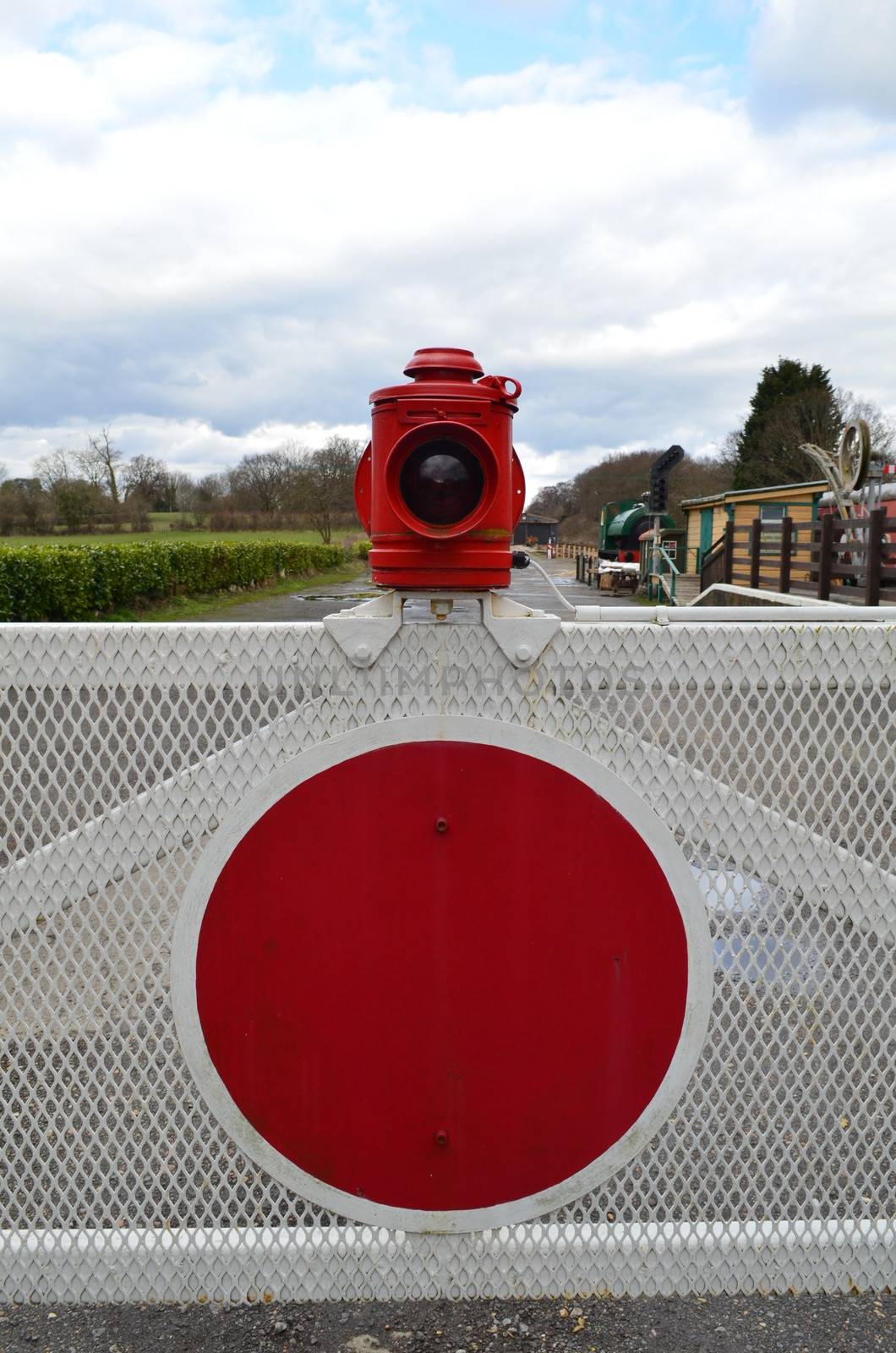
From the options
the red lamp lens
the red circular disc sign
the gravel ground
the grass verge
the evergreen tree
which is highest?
the evergreen tree

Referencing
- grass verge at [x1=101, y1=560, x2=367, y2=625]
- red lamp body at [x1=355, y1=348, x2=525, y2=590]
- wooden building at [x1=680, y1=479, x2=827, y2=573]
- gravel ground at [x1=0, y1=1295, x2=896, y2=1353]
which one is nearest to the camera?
red lamp body at [x1=355, y1=348, x2=525, y2=590]

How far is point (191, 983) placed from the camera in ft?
6.17

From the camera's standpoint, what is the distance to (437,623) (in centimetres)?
187

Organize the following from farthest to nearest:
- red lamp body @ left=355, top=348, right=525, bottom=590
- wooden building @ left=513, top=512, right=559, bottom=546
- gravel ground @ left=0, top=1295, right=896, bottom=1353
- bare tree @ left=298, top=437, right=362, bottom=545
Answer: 1. wooden building @ left=513, top=512, right=559, bottom=546
2. bare tree @ left=298, top=437, right=362, bottom=545
3. gravel ground @ left=0, top=1295, right=896, bottom=1353
4. red lamp body @ left=355, top=348, right=525, bottom=590

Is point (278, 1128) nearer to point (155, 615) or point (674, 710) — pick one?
point (674, 710)

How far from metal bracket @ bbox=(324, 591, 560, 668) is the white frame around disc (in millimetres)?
151

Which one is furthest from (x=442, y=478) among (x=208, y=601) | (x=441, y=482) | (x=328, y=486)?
(x=328, y=486)

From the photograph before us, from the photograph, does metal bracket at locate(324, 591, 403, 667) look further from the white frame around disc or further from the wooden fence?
the wooden fence

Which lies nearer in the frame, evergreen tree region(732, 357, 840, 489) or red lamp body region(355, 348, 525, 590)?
red lamp body region(355, 348, 525, 590)

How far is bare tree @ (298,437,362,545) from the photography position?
5153 cm

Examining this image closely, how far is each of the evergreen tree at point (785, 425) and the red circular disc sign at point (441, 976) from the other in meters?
54.5

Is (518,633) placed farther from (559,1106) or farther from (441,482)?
(559,1106)

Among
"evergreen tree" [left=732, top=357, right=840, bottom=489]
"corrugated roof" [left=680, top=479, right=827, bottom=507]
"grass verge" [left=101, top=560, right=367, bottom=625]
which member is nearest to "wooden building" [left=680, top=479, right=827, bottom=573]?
"corrugated roof" [left=680, top=479, right=827, bottom=507]

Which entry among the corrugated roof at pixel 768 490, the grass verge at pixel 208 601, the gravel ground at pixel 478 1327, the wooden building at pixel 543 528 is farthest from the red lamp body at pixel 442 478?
the wooden building at pixel 543 528
